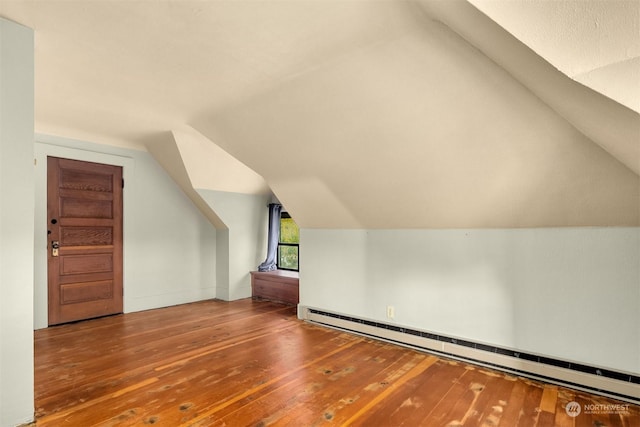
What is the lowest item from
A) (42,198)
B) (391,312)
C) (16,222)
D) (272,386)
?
(272,386)

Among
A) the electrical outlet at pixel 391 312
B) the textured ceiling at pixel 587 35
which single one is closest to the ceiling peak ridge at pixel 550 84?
the textured ceiling at pixel 587 35

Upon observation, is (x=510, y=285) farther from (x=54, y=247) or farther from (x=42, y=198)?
(x=42, y=198)

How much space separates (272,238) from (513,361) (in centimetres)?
422

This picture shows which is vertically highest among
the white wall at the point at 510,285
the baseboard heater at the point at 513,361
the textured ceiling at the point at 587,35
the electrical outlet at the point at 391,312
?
the textured ceiling at the point at 587,35

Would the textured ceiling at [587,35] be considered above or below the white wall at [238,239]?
above

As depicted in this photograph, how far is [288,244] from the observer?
6449 millimetres

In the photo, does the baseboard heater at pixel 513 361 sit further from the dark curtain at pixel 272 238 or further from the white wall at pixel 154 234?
the white wall at pixel 154 234

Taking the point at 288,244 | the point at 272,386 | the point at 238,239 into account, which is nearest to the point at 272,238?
the point at 288,244

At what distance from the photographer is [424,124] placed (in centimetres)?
261

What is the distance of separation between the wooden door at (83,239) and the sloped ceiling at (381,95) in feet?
3.43

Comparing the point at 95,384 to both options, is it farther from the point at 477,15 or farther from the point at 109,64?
the point at 477,15

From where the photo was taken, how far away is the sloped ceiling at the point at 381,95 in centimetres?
182

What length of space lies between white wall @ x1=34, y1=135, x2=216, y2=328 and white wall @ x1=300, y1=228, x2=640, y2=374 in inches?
108

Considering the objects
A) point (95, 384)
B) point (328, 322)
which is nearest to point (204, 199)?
point (328, 322)
